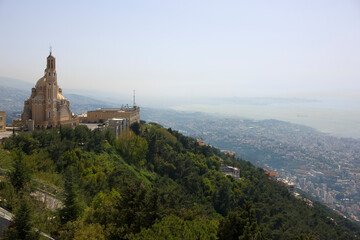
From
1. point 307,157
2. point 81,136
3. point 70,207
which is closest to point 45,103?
point 81,136

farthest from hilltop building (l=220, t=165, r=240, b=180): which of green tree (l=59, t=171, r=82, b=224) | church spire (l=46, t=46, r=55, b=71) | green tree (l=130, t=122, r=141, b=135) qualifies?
green tree (l=59, t=171, r=82, b=224)

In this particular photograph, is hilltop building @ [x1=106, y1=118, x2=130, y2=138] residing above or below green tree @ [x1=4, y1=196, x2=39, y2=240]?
above

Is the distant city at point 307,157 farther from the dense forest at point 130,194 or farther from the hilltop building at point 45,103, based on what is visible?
the hilltop building at point 45,103

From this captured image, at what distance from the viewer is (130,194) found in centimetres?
1192

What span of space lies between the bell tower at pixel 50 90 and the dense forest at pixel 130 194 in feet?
10.6

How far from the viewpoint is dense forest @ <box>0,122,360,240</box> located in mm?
10564

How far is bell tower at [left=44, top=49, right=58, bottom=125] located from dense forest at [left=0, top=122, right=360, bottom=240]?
3.24 metres

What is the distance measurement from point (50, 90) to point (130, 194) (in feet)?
62.1

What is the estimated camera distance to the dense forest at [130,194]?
1056cm

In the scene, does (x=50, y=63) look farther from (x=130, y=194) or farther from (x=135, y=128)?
(x=130, y=194)

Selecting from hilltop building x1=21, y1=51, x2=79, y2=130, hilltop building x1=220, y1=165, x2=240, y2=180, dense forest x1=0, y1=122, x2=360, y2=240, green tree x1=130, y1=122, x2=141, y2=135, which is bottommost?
hilltop building x1=220, y1=165, x2=240, y2=180

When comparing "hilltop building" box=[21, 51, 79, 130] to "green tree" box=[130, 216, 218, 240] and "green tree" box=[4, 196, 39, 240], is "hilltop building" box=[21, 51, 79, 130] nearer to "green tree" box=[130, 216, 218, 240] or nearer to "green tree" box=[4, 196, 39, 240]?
"green tree" box=[4, 196, 39, 240]

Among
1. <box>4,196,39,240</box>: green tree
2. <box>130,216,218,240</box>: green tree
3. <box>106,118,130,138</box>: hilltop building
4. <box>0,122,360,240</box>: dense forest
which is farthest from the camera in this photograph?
<box>106,118,130,138</box>: hilltop building

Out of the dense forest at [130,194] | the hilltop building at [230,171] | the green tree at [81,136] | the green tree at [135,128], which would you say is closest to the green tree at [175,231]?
the dense forest at [130,194]
